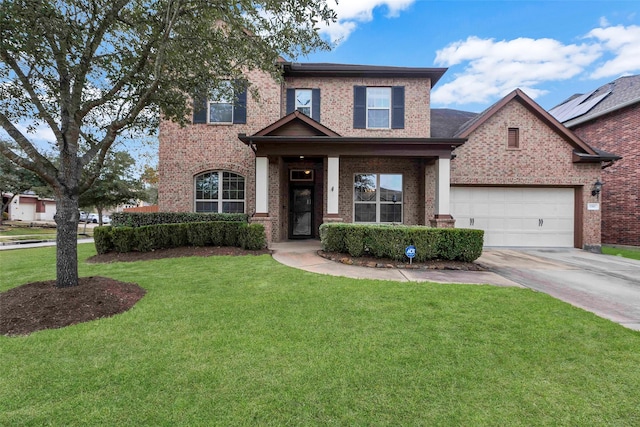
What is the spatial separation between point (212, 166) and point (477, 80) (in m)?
19.5

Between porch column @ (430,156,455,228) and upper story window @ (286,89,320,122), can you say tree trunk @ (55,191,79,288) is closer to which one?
upper story window @ (286,89,320,122)

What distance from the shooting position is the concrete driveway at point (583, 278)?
13.6 ft

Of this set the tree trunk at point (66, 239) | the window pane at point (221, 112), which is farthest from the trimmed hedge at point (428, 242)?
the window pane at point (221, 112)

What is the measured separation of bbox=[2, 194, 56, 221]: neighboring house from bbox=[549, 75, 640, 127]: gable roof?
47.9 m

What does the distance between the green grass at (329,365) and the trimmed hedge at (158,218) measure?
18.0 feet

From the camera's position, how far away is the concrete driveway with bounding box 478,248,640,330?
13.6 ft

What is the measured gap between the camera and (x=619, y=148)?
38.1ft

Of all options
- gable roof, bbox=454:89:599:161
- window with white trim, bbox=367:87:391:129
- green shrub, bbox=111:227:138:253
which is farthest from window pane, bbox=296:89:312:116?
green shrub, bbox=111:227:138:253

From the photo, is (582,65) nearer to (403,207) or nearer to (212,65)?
(403,207)

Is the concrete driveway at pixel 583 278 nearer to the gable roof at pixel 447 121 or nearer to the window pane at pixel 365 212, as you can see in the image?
the window pane at pixel 365 212

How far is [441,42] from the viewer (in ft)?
46.8

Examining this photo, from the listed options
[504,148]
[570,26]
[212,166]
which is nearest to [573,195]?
[504,148]

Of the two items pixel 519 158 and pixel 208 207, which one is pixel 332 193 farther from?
pixel 519 158

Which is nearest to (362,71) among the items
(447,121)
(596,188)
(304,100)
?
(304,100)
